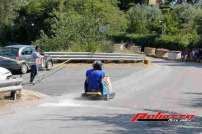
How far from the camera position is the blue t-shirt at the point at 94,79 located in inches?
736

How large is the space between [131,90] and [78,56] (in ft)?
55.4

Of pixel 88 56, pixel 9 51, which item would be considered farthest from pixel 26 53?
pixel 88 56

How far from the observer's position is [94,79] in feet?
61.5

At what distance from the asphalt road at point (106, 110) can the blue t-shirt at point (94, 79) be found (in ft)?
1.70

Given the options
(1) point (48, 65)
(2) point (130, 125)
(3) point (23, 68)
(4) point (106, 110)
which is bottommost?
(1) point (48, 65)

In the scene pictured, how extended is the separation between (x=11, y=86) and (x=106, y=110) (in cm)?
288

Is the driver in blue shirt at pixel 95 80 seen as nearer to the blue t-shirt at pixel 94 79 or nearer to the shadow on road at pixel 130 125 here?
the blue t-shirt at pixel 94 79

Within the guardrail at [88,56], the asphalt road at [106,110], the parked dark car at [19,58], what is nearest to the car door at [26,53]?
the parked dark car at [19,58]

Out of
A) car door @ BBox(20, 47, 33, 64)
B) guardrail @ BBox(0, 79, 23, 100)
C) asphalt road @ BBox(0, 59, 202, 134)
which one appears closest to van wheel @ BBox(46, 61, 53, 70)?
car door @ BBox(20, 47, 33, 64)

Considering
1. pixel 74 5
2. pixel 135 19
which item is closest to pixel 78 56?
pixel 74 5

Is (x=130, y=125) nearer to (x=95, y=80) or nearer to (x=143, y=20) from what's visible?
(x=95, y=80)

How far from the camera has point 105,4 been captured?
62.3 meters

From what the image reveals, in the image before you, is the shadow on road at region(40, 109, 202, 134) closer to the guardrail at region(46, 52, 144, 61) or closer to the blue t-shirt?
the blue t-shirt

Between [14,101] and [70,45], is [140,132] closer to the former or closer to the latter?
[14,101]
